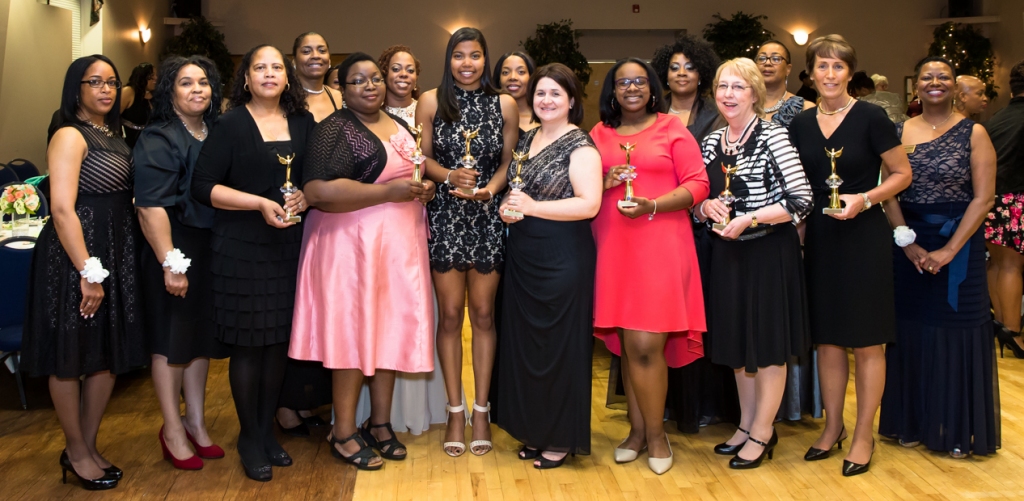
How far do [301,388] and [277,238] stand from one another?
1.06 m

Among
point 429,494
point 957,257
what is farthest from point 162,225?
point 957,257

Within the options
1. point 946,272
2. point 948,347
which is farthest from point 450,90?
point 948,347

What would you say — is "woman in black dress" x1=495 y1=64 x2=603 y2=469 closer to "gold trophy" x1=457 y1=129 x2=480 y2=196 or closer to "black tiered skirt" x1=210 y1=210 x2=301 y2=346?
"gold trophy" x1=457 y1=129 x2=480 y2=196

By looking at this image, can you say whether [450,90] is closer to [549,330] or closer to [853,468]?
[549,330]

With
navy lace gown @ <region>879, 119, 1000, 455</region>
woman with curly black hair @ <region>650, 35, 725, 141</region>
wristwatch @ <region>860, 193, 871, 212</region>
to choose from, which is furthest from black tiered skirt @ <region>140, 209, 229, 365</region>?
navy lace gown @ <region>879, 119, 1000, 455</region>

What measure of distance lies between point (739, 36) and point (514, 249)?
1071cm

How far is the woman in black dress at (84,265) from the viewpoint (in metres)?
3.34

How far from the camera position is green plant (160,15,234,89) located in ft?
41.0

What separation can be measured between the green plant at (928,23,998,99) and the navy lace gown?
35.8 ft

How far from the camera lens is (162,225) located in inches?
136

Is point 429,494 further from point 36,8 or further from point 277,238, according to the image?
point 36,8

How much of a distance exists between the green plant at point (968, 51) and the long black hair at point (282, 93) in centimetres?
1239
